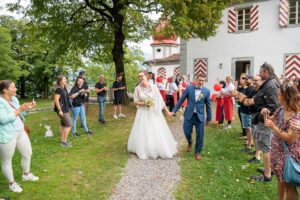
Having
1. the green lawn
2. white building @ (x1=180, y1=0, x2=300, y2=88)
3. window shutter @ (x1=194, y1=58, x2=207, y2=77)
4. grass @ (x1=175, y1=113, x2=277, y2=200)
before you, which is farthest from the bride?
window shutter @ (x1=194, y1=58, x2=207, y2=77)

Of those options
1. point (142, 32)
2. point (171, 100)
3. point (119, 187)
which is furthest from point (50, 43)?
point (119, 187)

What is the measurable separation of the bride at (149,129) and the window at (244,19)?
606 inches

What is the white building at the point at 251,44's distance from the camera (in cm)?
1869

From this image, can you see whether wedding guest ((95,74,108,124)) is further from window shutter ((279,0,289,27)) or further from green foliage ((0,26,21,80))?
green foliage ((0,26,21,80))

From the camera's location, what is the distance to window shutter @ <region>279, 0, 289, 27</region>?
18625 mm

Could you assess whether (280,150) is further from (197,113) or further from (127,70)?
(127,70)

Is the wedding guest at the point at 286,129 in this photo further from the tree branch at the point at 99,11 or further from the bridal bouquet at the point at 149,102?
the tree branch at the point at 99,11

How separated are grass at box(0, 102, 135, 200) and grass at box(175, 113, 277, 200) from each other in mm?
1492

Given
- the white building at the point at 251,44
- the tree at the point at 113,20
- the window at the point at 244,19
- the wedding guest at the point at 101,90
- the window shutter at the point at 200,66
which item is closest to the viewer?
the wedding guest at the point at 101,90

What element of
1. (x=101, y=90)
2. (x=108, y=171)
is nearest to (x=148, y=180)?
(x=108, y=171)

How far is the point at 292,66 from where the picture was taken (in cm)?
1872

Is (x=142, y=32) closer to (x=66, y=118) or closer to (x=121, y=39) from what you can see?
(x=121, y=39)

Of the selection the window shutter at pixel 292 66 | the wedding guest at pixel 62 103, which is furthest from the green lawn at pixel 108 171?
the window shutter at pixel 292 66

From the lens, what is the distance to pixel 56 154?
7.89m
